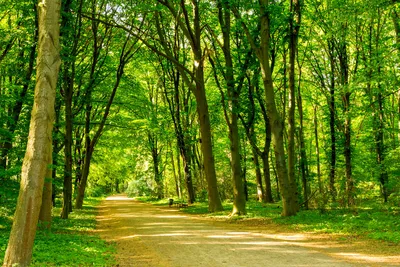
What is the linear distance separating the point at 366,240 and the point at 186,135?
1787 centimetres

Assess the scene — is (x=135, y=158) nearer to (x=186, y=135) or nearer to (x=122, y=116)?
(x=122, y=116)

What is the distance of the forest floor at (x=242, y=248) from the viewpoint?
8086 millimetres

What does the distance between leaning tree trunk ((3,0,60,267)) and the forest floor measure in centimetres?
236

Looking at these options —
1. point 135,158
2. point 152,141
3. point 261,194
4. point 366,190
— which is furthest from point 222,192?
point 366,190

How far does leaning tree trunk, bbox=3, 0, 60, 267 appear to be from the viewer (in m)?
7.02

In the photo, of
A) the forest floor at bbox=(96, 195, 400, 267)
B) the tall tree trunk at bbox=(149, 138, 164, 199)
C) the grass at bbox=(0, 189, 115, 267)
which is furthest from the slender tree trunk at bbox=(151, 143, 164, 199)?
the grass at bbox=(0, 189, 115, 267)

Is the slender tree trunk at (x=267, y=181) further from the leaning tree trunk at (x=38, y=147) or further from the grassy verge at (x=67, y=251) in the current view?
the leaning tree trunk at (x=38, y=147)

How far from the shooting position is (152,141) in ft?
120

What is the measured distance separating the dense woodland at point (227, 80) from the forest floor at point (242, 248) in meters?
3.40

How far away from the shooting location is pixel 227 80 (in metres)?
17.9

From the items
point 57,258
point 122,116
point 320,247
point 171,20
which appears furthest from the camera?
point 122,116

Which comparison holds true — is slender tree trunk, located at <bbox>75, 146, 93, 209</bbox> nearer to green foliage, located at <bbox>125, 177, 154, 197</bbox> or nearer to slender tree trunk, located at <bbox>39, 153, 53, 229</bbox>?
slender tree trunk, located at <bbox>39, 153, 53, 229</bbox>

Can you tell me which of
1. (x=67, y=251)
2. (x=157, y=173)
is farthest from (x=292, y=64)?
(x=157, y=173)

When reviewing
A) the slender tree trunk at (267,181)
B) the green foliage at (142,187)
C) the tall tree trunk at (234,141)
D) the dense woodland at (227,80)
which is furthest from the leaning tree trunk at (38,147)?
the green foliage at (142,187)
